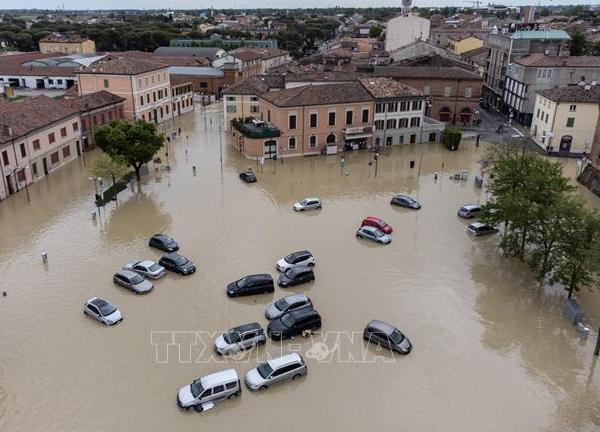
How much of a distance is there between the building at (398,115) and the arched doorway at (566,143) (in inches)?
509

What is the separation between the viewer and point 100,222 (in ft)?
116

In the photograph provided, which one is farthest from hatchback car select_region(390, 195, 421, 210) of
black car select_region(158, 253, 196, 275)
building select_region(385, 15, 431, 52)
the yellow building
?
building select_region(385, 15, 431, 52)

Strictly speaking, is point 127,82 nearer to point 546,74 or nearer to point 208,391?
point 208,391

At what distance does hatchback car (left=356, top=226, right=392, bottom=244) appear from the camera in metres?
32.7

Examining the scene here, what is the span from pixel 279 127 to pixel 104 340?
3195 cm

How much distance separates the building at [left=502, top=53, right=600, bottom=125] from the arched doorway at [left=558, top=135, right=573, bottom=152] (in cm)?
1120

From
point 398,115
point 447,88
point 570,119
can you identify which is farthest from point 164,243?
point 447,88

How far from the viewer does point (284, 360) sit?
68.2ft

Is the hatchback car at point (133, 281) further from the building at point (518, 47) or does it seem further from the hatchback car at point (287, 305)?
the building at point (518, 47)

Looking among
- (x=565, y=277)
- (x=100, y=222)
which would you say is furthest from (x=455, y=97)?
(x=100, y=222)

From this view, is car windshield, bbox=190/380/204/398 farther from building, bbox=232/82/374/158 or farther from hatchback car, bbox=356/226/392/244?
building, bbox=232/82/374/158

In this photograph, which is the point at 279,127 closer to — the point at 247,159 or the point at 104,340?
the point at 247,159

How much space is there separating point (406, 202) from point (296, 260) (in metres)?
13.5

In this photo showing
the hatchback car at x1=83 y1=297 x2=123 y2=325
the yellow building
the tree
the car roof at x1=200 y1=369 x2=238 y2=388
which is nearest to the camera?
the car roof at x1=200 y1=369 x2=238 y2=388
